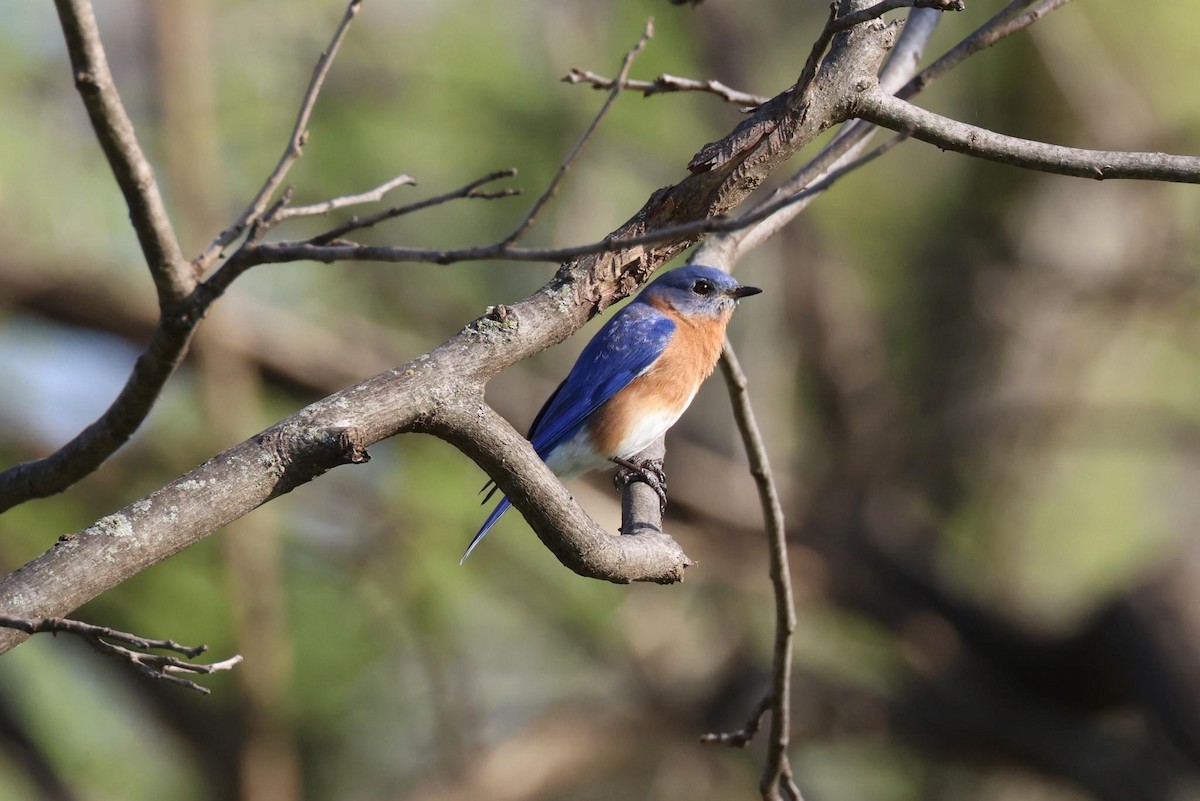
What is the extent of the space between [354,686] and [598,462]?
4.10 m

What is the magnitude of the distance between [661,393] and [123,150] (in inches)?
109

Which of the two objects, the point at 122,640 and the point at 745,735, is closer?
the point at 122,640

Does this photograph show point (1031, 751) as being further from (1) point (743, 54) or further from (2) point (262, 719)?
(1) point (743, 54)

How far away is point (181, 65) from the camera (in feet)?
21.7

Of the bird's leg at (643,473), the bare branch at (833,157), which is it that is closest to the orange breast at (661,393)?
the bird's leg at (643,473)

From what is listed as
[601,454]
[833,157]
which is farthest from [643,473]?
[833,157]

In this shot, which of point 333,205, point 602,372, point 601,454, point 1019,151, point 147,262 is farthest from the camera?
point 602,372

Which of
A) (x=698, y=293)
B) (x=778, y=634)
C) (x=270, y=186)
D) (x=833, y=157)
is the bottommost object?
(x=778, y=634)

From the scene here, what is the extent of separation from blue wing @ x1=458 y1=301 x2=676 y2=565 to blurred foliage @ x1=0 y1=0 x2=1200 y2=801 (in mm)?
2473

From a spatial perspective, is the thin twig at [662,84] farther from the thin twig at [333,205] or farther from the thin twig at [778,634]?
the thin twig at [778,634]

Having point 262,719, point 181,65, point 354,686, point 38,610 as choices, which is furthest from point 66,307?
point 38,610

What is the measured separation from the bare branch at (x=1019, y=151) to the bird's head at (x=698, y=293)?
193cm

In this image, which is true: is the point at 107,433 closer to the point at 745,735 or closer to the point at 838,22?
the point at 838,22

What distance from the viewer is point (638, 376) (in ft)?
14.9
